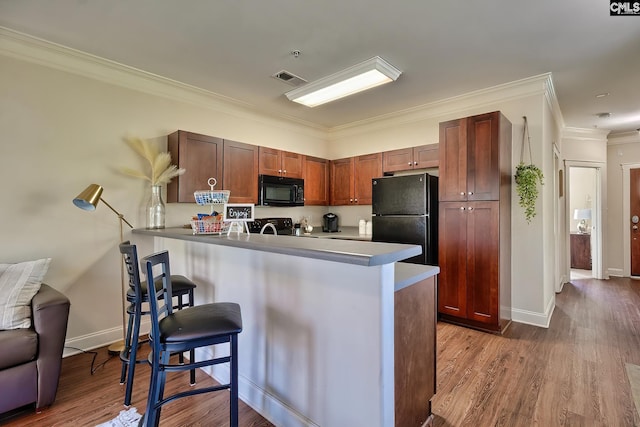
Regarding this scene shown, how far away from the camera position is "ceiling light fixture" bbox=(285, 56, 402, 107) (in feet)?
9.37

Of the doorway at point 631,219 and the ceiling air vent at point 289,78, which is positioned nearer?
the ceiling air vent at point 289,78

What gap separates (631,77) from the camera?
3.22 metres

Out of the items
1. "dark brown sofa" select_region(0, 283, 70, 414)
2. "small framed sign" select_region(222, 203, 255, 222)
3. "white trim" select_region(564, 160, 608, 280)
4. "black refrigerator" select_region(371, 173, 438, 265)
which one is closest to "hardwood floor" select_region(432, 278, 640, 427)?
"black refrigerator" select_region(371, 173, 438, 265)

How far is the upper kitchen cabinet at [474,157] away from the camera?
3088mm

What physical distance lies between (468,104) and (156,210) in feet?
12.4

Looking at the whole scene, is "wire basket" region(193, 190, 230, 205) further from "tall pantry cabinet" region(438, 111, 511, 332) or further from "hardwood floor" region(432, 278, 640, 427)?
"tall pantry cabinet" region(438, 111, 511, 332)

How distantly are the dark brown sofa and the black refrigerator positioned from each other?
3081 mm

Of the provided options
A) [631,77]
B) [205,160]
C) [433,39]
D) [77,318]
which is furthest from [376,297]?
[631,77]

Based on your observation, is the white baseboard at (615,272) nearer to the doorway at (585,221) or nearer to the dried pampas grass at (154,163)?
the doorway at (585,221)

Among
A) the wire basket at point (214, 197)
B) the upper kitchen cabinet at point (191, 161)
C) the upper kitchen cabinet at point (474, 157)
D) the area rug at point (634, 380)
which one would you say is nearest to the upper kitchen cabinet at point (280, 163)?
the upper kitchen cabinet at point (191, 161)

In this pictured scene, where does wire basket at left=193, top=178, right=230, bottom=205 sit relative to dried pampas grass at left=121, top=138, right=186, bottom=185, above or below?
below

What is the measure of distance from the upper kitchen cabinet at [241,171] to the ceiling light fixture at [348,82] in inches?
33.5

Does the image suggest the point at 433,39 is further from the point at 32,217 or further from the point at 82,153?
the point at 32,217

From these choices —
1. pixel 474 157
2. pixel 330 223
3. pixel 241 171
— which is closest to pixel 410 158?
pixel 474 157
